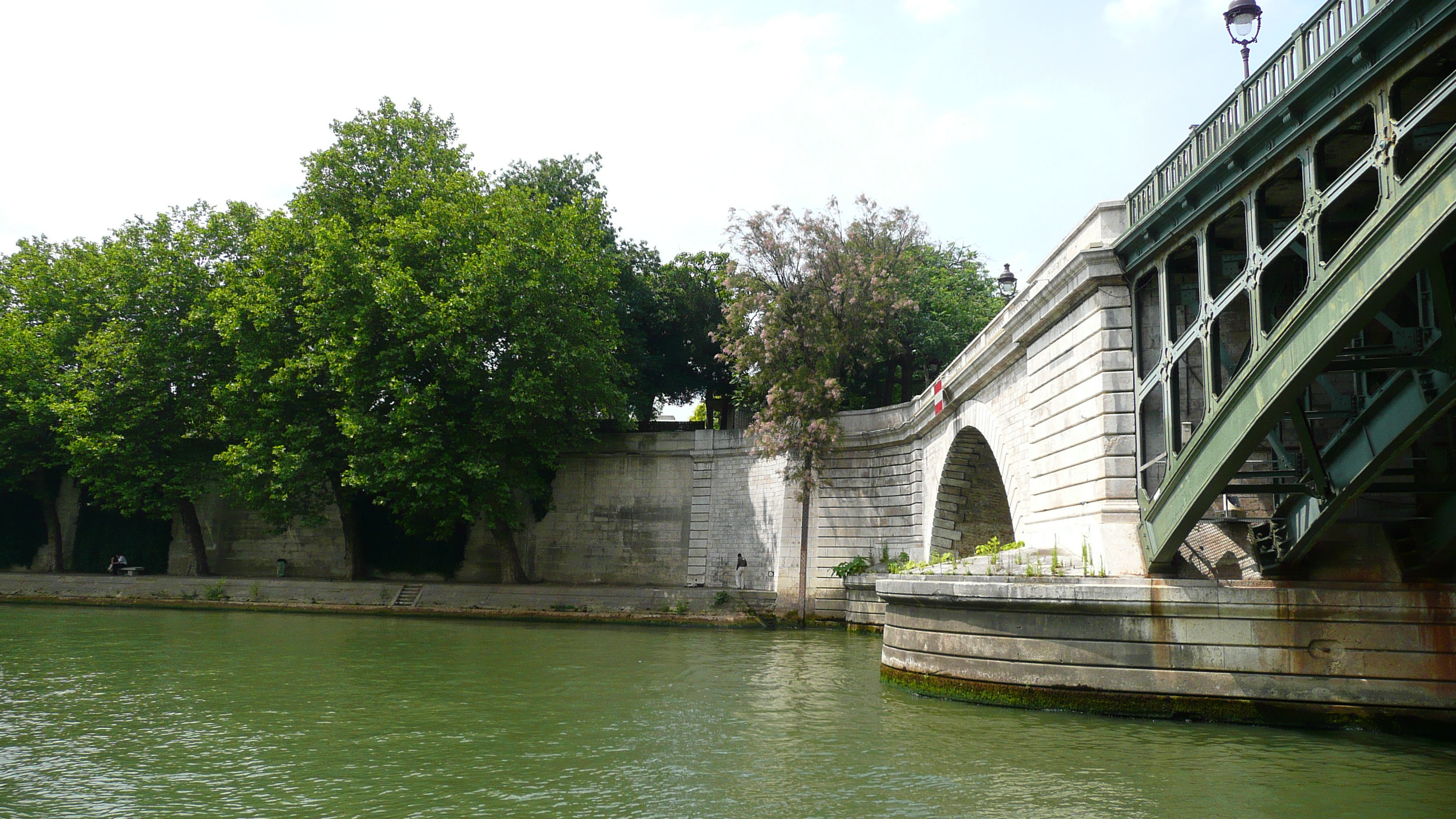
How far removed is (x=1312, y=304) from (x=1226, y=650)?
Answer: 4.05 metres

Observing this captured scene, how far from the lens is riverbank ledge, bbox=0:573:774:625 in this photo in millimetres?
27672

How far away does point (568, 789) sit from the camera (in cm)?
866

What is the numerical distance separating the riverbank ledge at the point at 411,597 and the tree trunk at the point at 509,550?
0.56 m

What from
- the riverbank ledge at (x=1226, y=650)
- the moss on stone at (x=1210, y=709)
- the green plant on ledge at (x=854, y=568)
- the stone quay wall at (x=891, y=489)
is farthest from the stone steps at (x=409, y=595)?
the riverbank ledge at (x=1226, y=650)

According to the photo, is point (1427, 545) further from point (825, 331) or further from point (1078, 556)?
point (825, 331)

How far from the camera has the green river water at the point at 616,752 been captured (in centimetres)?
821

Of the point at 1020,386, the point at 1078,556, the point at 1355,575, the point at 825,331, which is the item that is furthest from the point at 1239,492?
the point at 825,331

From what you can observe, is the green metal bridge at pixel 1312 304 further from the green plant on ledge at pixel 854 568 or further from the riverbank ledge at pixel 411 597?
the riverbank ledge at pixel 411 597

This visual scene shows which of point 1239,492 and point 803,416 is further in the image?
point 803,416

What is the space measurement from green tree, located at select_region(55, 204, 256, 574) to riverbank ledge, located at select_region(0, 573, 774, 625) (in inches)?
121

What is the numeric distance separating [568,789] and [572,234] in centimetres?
2321

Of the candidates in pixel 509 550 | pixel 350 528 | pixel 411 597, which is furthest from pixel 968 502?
pixel 350 528

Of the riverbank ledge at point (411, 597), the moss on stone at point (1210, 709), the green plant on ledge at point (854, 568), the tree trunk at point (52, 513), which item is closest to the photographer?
the moss on stone at point (1210, 709)

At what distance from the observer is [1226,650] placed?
10984mm
